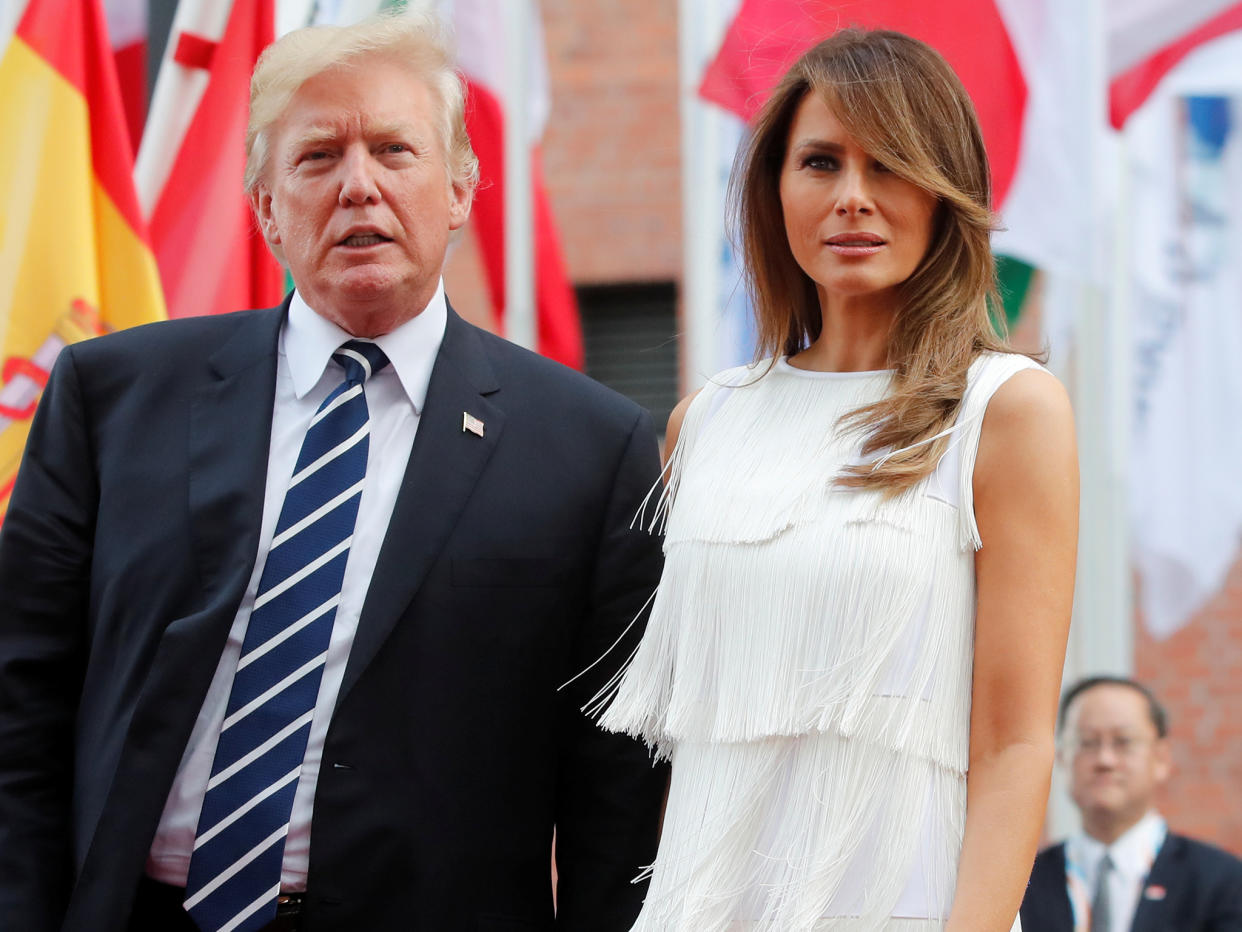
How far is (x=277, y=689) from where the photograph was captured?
2475 mm

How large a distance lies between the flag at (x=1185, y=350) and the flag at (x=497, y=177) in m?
2.44

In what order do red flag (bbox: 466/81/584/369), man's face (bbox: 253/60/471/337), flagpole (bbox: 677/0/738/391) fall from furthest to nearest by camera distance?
red flag (bbox: 466/81/584/369) → flagpole (bbox: 677/0/738/391) → man's face (bbox: 253/60/471/337)

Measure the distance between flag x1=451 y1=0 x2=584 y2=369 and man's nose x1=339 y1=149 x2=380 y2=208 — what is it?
10.2 ft

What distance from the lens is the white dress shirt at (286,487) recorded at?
8.11 ft

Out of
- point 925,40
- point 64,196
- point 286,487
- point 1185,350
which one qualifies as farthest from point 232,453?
point 1185,350

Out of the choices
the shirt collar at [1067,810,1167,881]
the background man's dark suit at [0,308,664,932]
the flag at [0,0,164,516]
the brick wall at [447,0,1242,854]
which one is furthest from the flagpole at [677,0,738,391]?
the background man's dark suit at [0,308,664,932]

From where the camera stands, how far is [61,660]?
101 inches

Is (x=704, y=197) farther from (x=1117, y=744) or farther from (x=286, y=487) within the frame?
(x=286, y=487)

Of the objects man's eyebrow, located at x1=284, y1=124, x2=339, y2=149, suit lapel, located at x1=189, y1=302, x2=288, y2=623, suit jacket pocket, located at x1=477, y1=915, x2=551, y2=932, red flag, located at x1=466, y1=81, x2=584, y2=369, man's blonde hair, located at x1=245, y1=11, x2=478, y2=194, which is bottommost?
suit jacket pocket, located at x1=477, y1=915, x2=551, y2=932

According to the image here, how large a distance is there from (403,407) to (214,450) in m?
0.30

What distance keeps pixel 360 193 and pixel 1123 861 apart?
3.57 metres

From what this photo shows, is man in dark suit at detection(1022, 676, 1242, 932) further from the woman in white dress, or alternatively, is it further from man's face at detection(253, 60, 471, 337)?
man's face at detection(253, 60, 471, 337)

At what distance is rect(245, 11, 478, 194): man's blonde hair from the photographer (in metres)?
2.68

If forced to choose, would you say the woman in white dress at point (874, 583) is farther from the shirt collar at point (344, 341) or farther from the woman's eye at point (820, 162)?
the shirt collar at point (344, 341)
